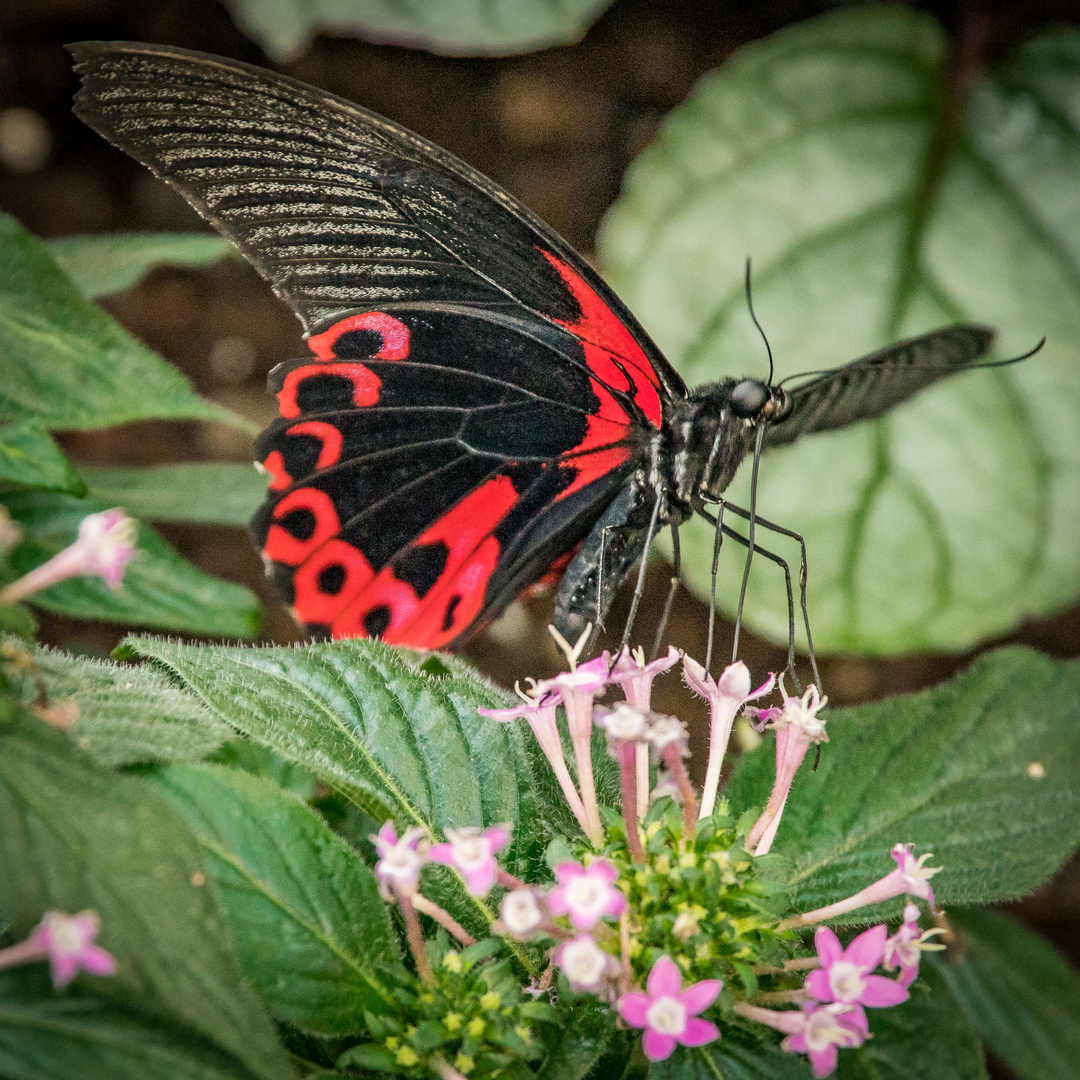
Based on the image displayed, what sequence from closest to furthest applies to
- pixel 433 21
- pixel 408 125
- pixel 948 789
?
pixel 948 789, pixel 433 21, pixel 408 125

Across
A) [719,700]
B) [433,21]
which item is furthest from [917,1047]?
[433,21]

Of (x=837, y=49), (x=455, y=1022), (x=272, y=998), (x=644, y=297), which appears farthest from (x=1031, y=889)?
(x=837, y=49)

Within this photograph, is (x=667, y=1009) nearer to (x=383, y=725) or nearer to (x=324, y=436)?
(x=383, y=725)

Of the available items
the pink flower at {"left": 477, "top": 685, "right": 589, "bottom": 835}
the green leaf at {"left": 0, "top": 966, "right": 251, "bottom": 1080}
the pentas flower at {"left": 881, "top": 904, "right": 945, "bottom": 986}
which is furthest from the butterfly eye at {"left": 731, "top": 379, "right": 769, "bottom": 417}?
the green leaf at {"left": 0, "top": 966, "right": 251, "bottom": 1080}

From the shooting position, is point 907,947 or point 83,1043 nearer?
point 83,1043

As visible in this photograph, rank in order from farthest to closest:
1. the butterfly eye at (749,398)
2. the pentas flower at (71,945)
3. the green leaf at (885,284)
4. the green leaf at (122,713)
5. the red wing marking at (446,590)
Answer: the green leaf at (885,284) → the red wing marking at (446,590) → the butterfly eye at (749,398) → the green leaf at (122,713) → the pentas flower at (71,945)

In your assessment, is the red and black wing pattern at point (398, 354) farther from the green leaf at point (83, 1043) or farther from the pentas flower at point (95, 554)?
the green leaf at point (83, 1043)

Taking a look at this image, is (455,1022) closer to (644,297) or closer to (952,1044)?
(952,1044)

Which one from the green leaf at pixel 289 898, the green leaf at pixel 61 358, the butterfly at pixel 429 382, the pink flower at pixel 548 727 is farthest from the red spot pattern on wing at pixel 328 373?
the green leaf at pixel 289 898
